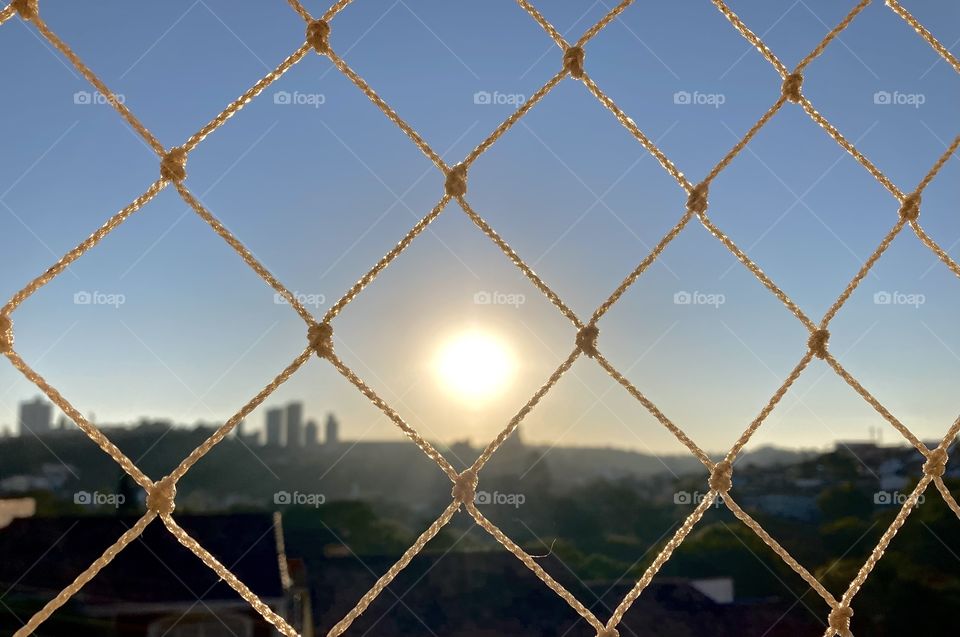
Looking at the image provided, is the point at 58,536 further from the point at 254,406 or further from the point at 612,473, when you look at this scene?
the point at 254,406

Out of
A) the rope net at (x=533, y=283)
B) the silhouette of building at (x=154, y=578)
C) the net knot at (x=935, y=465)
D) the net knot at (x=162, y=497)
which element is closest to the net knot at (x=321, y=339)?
the rope net at (x=533, y=283)

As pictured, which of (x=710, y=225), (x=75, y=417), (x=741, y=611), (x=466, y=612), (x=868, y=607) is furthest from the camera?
(x=868, y=607)

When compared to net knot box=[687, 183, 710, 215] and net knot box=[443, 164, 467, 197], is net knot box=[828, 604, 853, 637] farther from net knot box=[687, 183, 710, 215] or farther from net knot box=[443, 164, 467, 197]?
net knot box=[443, 164, 467, 197]

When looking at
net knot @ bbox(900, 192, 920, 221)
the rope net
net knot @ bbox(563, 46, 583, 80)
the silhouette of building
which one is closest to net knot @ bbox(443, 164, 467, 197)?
the rope net

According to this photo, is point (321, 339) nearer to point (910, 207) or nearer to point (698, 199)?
point (698, 199)

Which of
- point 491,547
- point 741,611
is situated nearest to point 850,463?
point 741,611

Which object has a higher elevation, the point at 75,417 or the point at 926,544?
the point at 926,544
